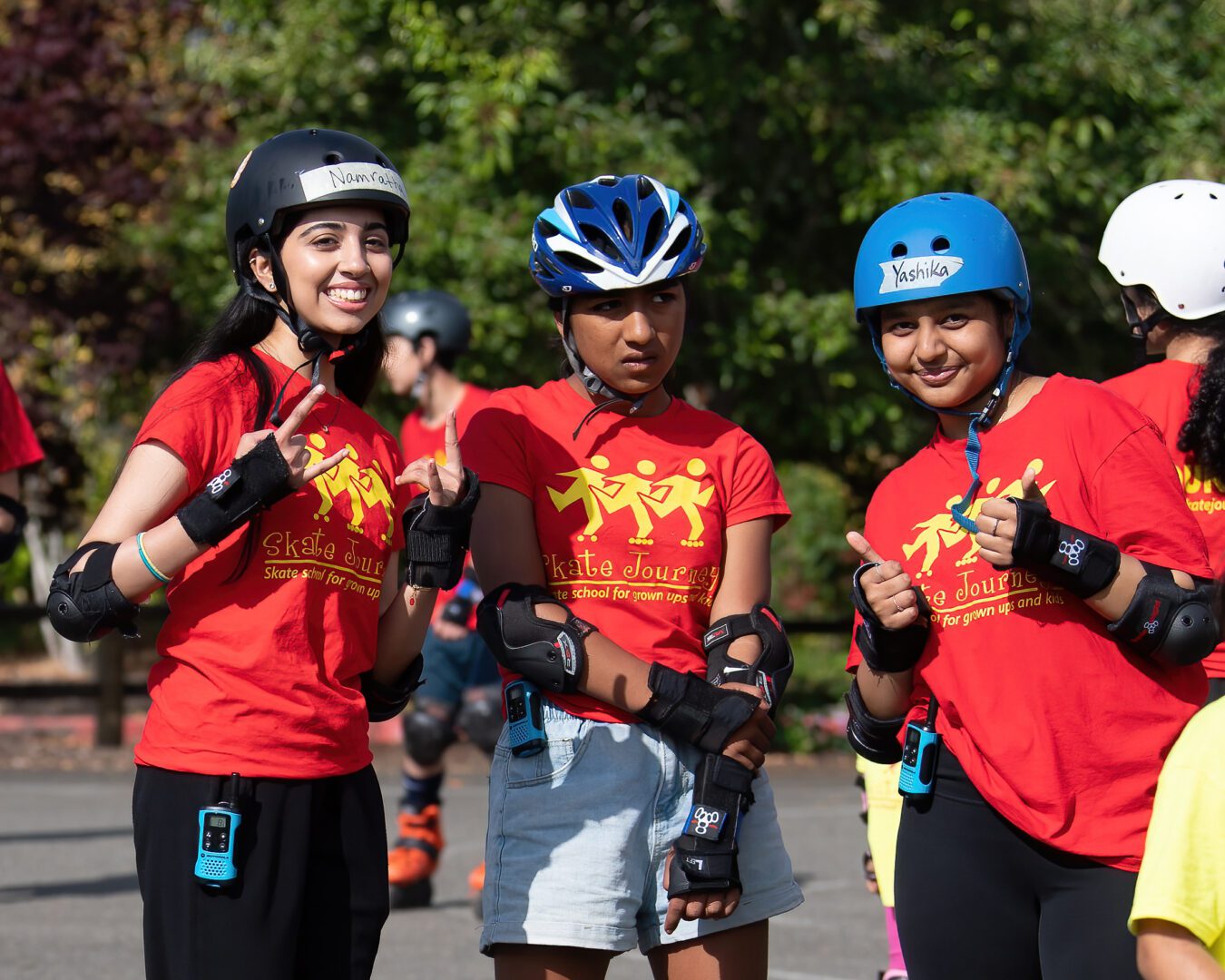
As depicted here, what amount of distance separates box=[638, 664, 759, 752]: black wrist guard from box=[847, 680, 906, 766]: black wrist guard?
35 centimetres

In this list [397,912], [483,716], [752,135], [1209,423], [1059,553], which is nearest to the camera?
[1059,553]

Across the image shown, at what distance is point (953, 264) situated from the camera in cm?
384

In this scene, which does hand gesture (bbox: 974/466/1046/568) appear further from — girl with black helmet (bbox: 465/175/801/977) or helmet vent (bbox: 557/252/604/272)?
helmet vent (bbox: 557/252/604/272)

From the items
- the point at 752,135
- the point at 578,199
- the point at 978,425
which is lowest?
the point at 978,425

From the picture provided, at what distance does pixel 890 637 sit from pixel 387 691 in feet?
3.59

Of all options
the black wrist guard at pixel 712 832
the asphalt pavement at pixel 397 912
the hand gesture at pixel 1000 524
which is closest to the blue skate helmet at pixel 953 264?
the hand gesture at pixel 1000 524

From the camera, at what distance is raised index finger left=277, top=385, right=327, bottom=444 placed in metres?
3.47

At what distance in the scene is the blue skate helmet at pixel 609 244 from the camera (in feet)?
12.8

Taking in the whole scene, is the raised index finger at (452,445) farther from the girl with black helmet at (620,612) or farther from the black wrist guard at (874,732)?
the black wrist guard at (874,732)

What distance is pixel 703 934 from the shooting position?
12.3 ft

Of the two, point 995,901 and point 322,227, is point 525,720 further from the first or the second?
point 322,227

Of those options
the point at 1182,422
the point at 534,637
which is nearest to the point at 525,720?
the point at 534,637

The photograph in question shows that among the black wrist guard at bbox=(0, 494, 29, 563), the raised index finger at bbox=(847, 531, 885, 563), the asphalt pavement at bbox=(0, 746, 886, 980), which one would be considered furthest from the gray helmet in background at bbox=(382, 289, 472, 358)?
the raised index finger at bbox=(847, 531, 885, 563)

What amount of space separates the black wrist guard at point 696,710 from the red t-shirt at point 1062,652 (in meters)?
0.42
